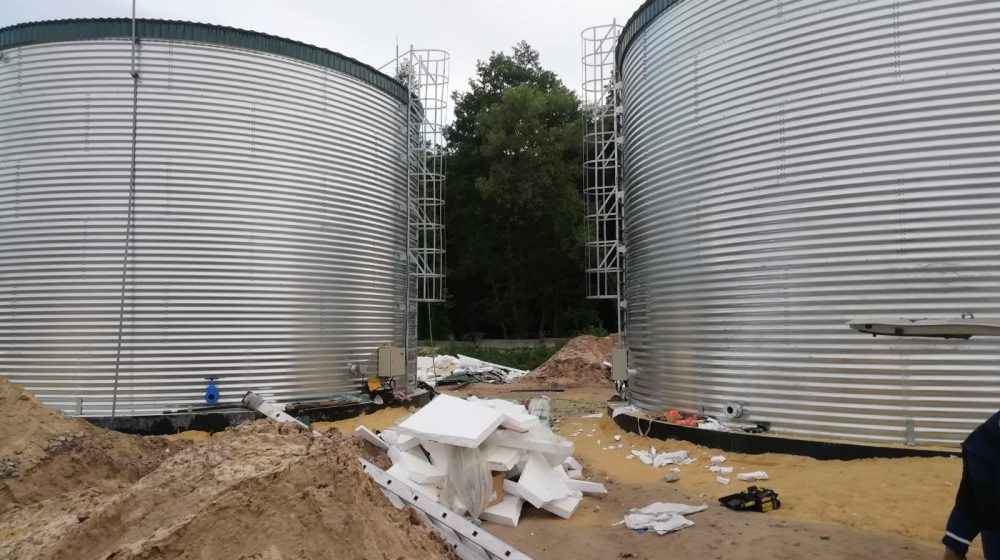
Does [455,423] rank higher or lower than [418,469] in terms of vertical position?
higher

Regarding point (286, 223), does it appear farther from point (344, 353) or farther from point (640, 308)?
point (640, 308)

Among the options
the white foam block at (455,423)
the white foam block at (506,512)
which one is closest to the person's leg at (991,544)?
the white foam block at (506,512)

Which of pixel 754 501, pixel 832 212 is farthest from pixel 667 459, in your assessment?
pixel 832 212

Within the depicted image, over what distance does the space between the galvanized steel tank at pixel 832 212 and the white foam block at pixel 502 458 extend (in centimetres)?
449

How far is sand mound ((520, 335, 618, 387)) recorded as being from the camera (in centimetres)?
2736

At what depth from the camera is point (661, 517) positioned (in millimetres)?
8000

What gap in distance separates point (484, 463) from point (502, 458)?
1.39ft

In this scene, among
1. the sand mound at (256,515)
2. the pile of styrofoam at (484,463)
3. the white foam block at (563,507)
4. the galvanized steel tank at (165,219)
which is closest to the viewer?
the sand mound at (256,515)

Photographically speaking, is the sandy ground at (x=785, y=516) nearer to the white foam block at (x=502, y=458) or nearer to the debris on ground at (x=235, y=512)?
the white foam block at (x=502, y=458)

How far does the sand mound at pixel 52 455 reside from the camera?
26.2 ft

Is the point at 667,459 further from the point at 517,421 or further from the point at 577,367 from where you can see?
the point at 577,367

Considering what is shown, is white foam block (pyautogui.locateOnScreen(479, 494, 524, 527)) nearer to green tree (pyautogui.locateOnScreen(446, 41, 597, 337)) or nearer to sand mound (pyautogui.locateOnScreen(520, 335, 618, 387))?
sand mound (pyautogui.locateOnScreen(520, 335, 618, 387))

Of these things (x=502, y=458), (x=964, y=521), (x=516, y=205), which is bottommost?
(x=502, y=458)

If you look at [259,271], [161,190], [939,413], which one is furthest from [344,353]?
[939,413]
